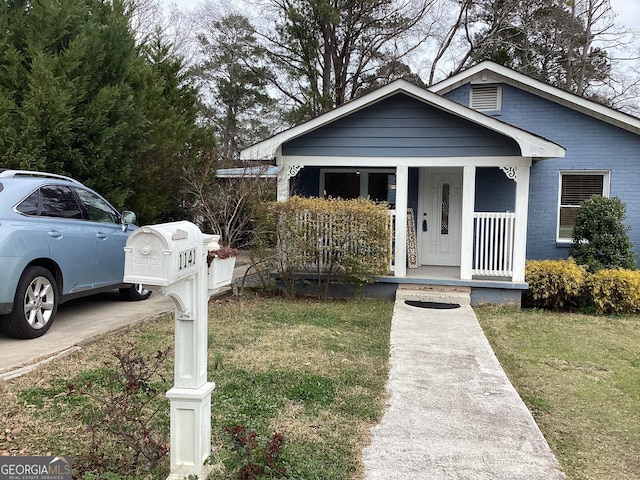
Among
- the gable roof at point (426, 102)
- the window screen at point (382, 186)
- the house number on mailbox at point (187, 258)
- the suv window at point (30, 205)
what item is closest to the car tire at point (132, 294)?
the suv window at point (30, 205)

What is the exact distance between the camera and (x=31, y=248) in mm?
5156

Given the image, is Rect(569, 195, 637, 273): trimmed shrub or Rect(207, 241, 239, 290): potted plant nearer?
Rect(207, 241, 239, 290): potted plant

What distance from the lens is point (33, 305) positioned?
209 inches

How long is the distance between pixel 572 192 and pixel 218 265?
32.1 ft

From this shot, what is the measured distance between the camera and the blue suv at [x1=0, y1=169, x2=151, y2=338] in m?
5.01

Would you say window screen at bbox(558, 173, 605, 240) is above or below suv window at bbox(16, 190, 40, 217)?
above

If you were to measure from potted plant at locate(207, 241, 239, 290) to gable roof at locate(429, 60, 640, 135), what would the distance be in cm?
945

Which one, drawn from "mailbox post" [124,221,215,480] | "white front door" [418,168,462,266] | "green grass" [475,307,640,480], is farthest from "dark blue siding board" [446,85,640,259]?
"mailbox post" [124,221,215,480]

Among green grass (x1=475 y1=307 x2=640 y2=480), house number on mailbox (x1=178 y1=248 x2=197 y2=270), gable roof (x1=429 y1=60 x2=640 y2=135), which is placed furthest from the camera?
gable roof (x1=429 y1=60 x2=640 y2=135)

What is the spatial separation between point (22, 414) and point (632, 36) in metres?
26.5

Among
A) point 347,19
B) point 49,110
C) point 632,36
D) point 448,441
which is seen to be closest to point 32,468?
point 448,441

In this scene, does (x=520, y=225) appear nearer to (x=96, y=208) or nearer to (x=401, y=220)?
(x=401, y=220)

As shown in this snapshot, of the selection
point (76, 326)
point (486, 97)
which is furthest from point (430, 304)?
point (486, 97)

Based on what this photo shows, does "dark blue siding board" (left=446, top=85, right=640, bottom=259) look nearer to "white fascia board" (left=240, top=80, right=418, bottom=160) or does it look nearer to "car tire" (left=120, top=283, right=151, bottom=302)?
"white fascia board" (left=240, top=80, right=418, bottom=160)
